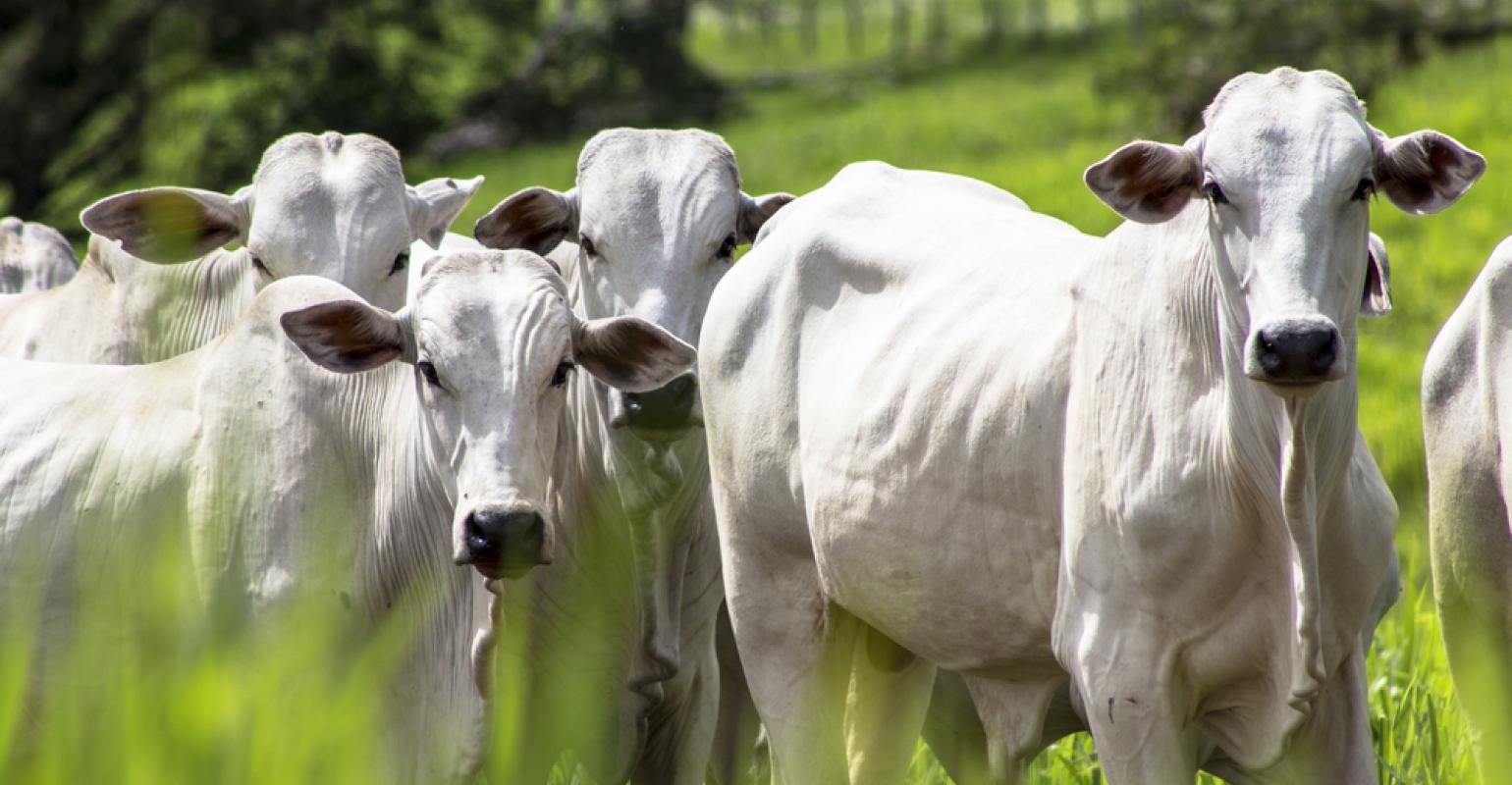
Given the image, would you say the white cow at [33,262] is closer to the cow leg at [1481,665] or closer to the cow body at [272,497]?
the cow body at [272,497]

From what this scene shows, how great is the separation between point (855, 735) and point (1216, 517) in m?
1.65

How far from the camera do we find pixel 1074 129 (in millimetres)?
18094

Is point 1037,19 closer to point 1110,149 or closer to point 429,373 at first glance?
point 1110,149

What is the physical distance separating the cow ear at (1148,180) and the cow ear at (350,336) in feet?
4.69

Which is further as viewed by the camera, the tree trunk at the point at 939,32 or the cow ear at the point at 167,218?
the tree trunk at the point at 939,32

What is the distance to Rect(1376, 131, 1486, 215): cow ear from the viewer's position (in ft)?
12.3

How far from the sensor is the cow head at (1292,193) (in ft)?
11.3

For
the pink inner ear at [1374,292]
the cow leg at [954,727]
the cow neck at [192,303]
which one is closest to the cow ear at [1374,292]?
the pink inner ear at [1374,292]

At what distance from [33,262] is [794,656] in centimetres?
439

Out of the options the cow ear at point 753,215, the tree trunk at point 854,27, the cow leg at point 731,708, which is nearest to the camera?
the cow ear at point 753,215

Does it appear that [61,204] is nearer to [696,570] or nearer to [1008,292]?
[696,570]

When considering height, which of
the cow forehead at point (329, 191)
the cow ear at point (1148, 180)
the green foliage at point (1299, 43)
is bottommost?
the green foliage at point (1299, 43)

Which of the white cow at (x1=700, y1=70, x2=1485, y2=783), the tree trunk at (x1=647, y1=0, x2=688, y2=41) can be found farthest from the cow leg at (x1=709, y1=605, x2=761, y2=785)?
the tree trunk at (x1=647, y1=0, x2=688, y2=41)

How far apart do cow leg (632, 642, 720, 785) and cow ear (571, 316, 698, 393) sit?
0.92 m
